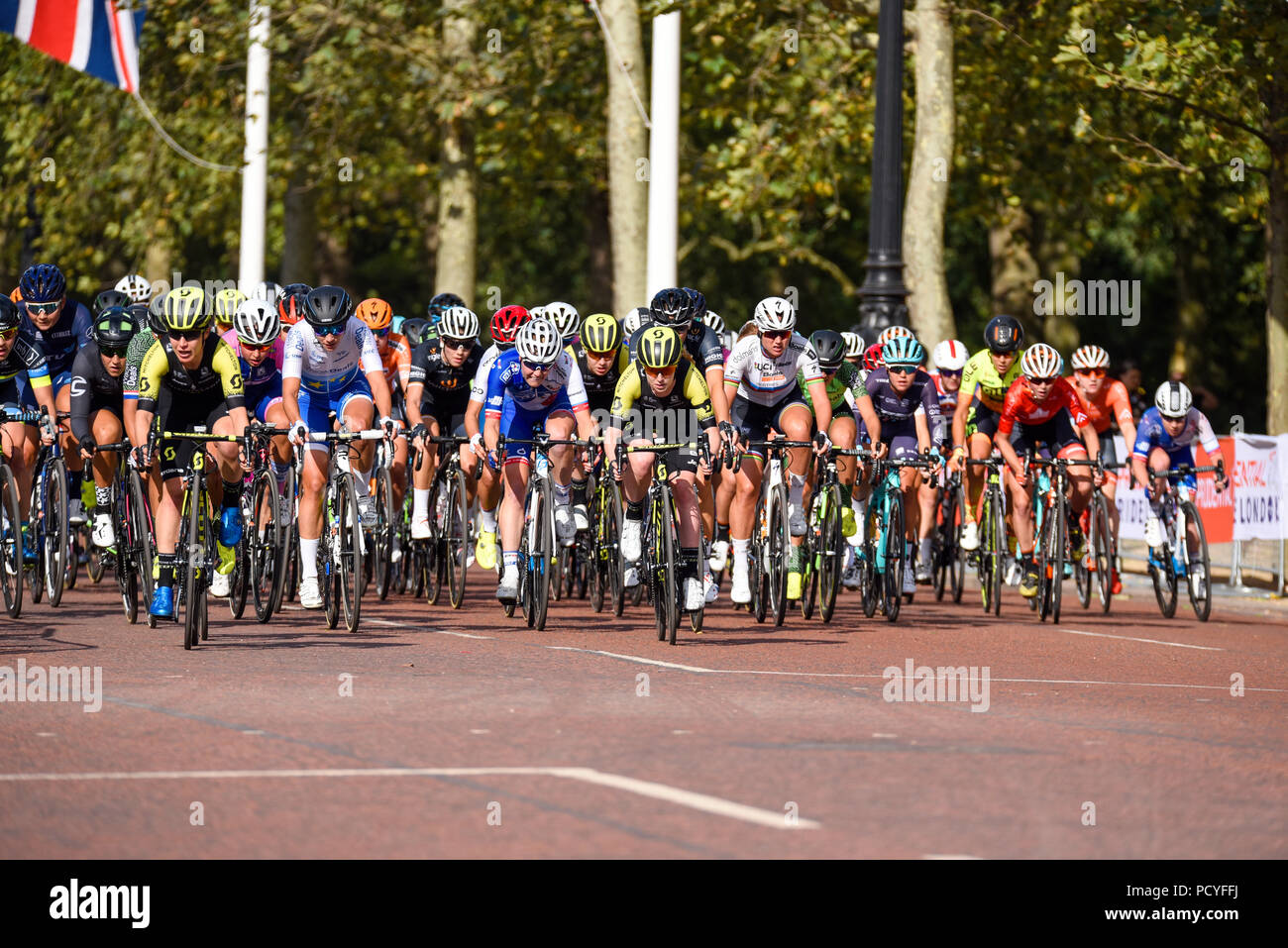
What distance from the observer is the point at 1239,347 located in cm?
4862

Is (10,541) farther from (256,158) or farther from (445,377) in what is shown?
(256,158)

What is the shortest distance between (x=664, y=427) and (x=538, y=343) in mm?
893

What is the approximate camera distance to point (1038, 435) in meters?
16.4

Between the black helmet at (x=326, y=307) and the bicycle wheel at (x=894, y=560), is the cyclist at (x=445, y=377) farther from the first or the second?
the bicycle wheel at (x=894, y=560)

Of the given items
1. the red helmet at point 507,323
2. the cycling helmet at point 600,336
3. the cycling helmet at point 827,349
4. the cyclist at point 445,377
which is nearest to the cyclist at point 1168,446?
the cycling helmet at point 827,349

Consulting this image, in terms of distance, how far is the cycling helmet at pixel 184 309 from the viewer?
12.3m

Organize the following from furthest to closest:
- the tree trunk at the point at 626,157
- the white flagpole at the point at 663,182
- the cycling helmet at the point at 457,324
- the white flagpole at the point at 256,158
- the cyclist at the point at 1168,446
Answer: the white flagpole at the point at 256,158
the tree trunk at the point at 626,157
the white flagpole at the point at 663,182
the cyclist at the point at 1168,446
the cycling helmet at the point at 457,324

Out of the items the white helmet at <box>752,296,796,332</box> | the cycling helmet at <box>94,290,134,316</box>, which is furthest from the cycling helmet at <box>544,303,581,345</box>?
the cycling helmet at <box>94,290,134,316</box>

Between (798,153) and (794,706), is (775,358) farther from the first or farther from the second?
(798,153)

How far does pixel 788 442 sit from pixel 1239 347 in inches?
1467

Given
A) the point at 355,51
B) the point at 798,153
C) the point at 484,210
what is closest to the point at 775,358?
the point at 798,153

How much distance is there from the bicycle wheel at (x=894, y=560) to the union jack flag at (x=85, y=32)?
584 inches

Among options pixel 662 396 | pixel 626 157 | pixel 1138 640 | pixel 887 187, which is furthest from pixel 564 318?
pixel 626 157

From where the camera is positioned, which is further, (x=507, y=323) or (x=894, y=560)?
(x=894, y=560)
